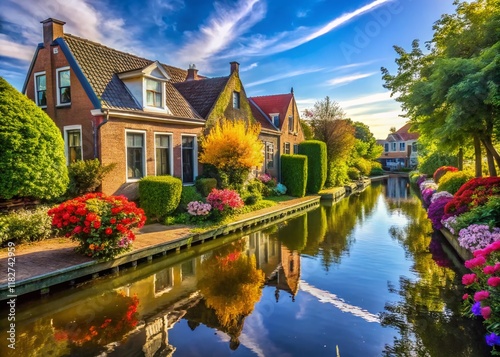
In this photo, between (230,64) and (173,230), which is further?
(230,64)

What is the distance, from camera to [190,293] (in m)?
7.40

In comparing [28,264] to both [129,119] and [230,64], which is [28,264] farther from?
[230,64]

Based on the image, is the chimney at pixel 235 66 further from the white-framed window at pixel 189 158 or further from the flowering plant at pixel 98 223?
the flowering plant at pixel 98 223

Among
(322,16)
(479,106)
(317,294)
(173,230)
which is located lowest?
(317,294)

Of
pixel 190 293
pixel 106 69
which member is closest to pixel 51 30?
pixel 106 69

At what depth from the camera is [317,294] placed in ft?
24.3

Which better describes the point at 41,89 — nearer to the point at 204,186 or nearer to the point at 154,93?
the point at 154,93

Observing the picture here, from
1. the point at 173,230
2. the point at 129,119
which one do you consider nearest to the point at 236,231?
the point at 173,230

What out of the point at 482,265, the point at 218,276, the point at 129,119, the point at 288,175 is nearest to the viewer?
the point at 482,265

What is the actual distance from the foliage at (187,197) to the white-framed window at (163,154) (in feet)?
5.28

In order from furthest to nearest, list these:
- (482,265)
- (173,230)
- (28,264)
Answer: (173,230), (28,264), (482,265)

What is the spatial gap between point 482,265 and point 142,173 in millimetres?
12047

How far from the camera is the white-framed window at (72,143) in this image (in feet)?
42.3

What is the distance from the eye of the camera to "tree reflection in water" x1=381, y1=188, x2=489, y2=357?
5.12 meters
